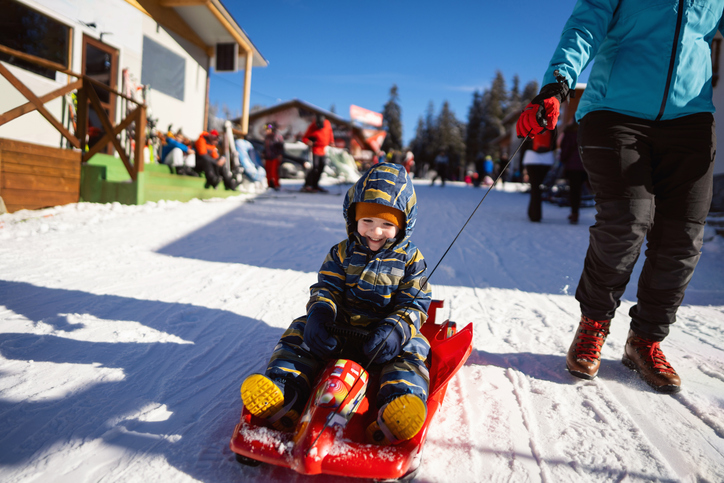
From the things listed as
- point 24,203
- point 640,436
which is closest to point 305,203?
point 24,203

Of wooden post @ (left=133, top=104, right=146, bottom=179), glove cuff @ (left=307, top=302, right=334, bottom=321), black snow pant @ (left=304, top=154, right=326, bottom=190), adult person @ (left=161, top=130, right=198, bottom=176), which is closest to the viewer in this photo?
glove cuff @ (left=307, top=302, right=334, bottom=321)

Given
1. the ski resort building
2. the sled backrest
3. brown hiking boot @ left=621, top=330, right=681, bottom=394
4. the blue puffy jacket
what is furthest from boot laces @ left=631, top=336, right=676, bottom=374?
the ski resort building

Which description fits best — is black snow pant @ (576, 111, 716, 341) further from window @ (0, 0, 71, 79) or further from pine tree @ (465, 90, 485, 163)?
pine tree @ (465, 90, 485, 163)

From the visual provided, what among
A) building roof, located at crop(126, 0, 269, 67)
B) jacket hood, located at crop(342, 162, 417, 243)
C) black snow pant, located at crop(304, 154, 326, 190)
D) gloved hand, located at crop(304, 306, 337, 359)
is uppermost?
building roof, located at crop(126, 0, 269, 67)

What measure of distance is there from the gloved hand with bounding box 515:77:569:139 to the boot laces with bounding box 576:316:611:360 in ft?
3.07

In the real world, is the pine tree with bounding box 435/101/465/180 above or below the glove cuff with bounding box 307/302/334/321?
above

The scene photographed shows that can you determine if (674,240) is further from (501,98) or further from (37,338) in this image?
(501,98)

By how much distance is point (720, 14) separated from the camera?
5.76ft

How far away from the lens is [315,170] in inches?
399

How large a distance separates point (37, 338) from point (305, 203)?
20.8 feet

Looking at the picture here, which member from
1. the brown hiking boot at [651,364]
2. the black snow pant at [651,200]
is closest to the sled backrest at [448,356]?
the black snow pant at [651,200]

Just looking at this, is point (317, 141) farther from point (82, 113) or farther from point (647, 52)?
point (647, 52)

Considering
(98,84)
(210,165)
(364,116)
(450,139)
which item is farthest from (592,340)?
(450,139)

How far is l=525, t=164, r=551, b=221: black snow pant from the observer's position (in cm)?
652
